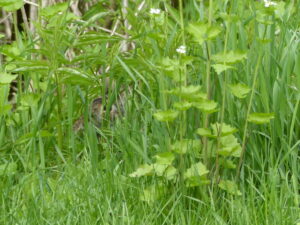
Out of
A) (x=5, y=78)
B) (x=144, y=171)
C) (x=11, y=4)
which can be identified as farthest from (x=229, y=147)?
(x=11, y=4)

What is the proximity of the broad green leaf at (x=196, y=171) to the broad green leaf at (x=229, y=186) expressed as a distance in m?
0.09

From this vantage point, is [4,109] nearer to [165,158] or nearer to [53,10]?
[53,10]

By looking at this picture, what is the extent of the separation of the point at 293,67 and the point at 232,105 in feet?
1.24

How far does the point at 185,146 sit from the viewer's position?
2.71 meters

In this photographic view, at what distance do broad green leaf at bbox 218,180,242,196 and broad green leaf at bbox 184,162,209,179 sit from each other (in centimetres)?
9

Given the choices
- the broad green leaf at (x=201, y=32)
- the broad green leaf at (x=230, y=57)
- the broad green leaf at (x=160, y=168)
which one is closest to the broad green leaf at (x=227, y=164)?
the broad green leaf at (x=160, y=168)

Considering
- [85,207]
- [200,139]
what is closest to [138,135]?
[200,139]

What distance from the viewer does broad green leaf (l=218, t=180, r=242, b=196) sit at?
8.72 feet

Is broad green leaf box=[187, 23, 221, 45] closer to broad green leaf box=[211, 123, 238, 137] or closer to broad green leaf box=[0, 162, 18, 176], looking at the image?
broad green leaf box=[211, 123, 238, 137]

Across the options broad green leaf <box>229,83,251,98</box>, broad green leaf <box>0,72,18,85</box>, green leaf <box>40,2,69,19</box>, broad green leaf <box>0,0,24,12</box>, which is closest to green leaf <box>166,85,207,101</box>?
broad green leaf <box>229,83,251,98</box>

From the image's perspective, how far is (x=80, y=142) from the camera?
3.60 m

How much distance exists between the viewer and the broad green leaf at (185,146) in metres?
2.68

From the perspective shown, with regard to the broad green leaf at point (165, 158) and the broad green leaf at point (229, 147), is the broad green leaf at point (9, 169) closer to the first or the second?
the broad green leaf at point (165, 158)

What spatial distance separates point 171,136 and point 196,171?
0.77ft
